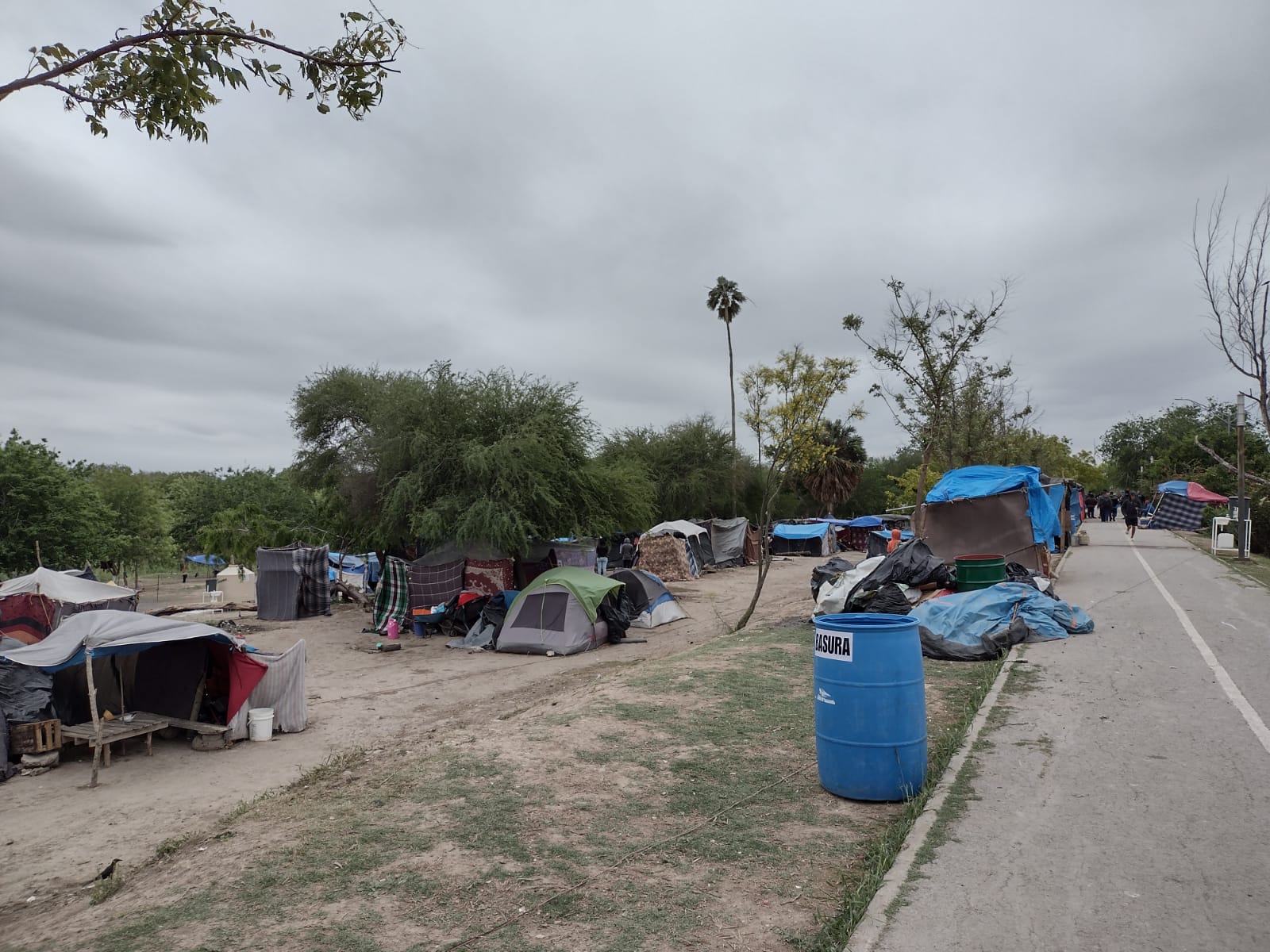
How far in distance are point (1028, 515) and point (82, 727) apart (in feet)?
56.7

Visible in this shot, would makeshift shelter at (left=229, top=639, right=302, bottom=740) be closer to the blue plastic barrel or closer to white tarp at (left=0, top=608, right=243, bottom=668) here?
white tarp at (left=0, top=608, right=243, bottom=668)

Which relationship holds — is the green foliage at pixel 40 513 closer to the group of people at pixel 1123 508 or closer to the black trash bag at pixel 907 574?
the black trash bag at pixel 907 574

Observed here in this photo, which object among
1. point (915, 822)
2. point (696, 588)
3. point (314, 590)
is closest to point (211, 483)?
point (314, 590)

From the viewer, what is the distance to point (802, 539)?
145 feet

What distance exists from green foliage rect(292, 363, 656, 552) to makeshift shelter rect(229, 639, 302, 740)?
27.4ft

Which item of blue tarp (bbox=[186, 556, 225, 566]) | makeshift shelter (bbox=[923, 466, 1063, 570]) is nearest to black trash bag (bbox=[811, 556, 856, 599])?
makeshift shelter (bbox=[923, 466, 1063, 570])

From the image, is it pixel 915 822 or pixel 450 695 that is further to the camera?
pixel 450 695

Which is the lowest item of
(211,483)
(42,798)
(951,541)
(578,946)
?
(42,798)

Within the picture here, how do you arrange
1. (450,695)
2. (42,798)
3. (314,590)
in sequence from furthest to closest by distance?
(314,590)
(450,695)
(42,798)

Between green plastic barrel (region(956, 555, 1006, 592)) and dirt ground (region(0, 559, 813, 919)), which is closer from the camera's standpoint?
dirt ground (region(0, 559, 813, 919))

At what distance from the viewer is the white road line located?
22.6 ft

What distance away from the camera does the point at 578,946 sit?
3.75m

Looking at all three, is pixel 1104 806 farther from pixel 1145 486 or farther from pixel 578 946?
pixel 1145 486

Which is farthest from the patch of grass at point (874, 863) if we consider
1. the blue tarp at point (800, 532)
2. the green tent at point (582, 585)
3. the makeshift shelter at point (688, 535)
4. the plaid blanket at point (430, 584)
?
the blue tarp at point (800, 532)
